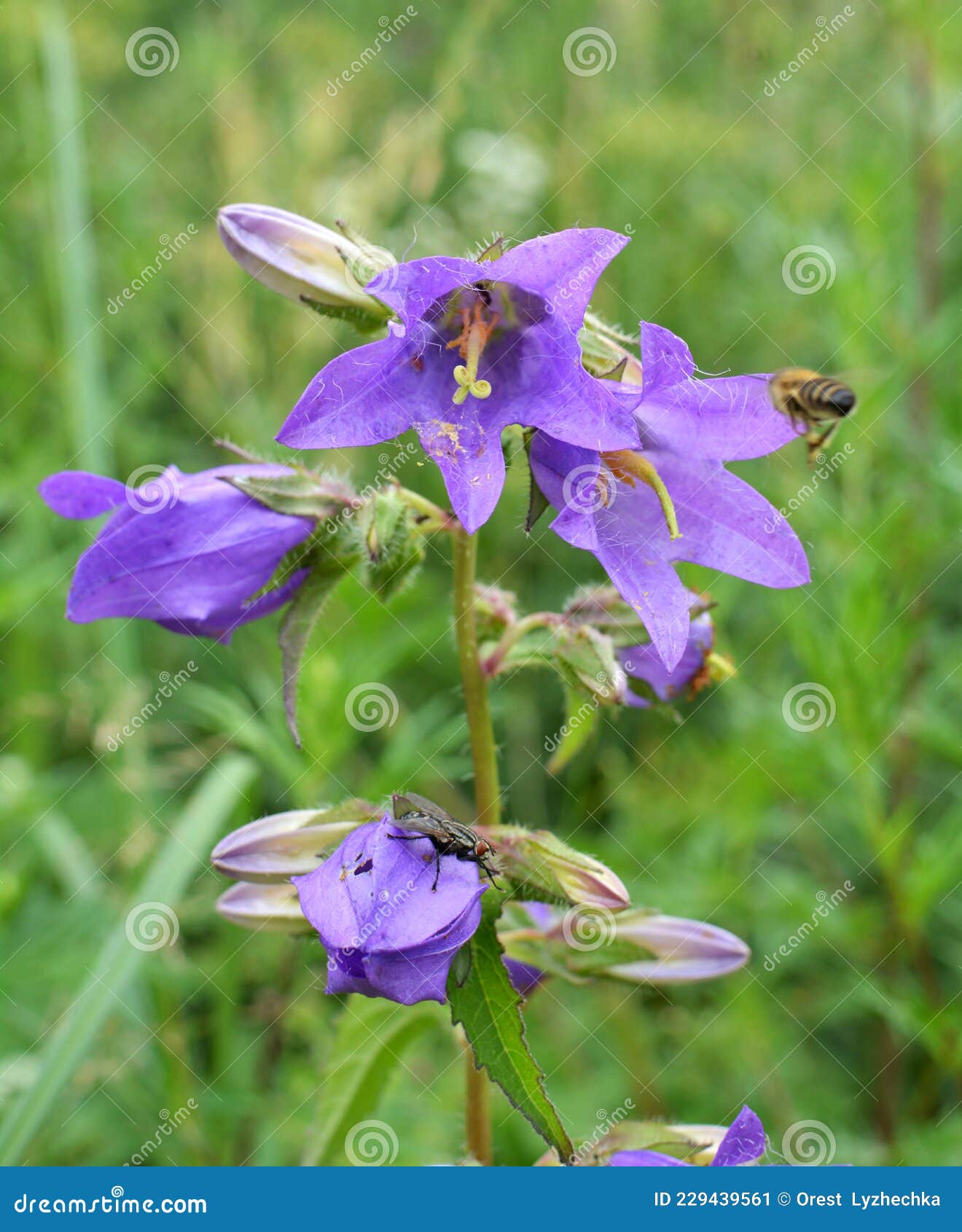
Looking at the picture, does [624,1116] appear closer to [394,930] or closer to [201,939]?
[201,939]

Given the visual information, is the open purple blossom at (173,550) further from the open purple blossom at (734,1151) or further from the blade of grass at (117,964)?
the open purple blossom at (734,1151)

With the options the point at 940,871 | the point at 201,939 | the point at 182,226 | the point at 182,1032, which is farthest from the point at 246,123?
the point at 940,871

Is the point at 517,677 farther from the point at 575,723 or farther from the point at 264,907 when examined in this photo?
the point at 264,907

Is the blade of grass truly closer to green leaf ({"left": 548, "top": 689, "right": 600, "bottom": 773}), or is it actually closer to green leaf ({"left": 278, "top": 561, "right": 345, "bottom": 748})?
green leaf ({"left": 278, "top": 561, "right": 345, "bottom": 748})

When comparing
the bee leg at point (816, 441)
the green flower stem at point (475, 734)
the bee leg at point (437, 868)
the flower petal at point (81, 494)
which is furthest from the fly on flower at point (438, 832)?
the bee leg at point (816, 441)

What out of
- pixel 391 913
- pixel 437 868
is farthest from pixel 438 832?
pixel 391 913
